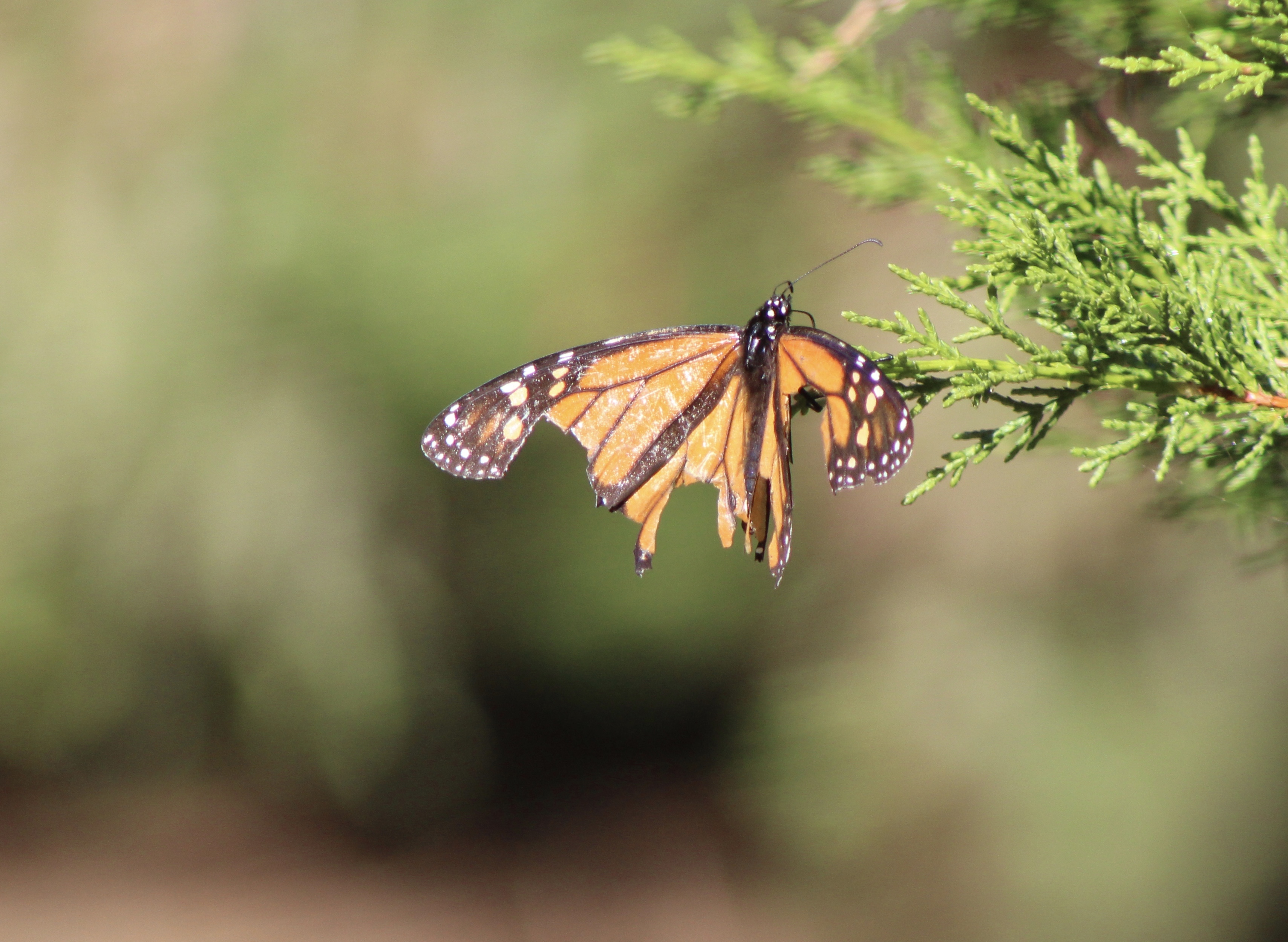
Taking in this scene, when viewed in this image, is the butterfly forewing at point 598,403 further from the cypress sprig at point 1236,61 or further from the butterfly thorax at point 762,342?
the cypress sprig at point 1236,61

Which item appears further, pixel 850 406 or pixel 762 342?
pixel 762 342

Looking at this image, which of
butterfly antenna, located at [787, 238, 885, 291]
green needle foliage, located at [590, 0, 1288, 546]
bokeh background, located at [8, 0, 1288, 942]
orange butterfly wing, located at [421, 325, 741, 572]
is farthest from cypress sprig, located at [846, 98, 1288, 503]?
bokeh background, located at [8, 0, 1288, 942]

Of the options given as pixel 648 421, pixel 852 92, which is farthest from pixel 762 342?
pixel 852 92

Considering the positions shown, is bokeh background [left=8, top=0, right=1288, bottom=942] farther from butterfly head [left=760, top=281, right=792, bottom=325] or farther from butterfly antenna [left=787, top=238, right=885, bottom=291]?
butterfly head [left=760, top=281, right=792, bottom=325]

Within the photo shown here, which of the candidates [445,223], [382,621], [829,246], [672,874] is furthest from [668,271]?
[672,874]

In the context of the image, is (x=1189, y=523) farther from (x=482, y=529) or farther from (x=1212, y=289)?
(x=482, y=529)

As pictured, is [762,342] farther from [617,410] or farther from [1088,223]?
[1088,223]
